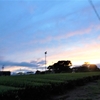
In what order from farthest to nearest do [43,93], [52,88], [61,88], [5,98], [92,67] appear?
[92,67], [61,88], [52,88], [43,93], [5,98]

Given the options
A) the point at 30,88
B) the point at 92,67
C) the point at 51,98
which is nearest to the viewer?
the point at 30,88

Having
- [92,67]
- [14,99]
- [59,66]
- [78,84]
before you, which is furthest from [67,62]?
[14,99]

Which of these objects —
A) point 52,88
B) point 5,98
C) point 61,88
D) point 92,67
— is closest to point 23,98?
point 5,98

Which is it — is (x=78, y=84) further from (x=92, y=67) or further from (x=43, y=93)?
(x=92, y=67)

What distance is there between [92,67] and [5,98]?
310ft

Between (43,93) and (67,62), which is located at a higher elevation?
(67,62)

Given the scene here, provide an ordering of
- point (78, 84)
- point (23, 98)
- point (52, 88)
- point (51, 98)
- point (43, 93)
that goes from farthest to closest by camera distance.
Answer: point (78, 84)
point (52, 88)
point (51, 98)
point (43, 93)
point (23, 98)

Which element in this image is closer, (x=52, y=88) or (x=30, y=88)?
(x=30, y=88)

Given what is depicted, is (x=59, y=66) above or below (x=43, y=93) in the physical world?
above

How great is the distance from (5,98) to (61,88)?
831cm

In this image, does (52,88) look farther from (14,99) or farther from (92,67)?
(92,67)

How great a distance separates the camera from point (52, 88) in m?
15.8

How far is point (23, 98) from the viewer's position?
448 inches

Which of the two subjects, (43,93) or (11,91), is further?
(43,93)
